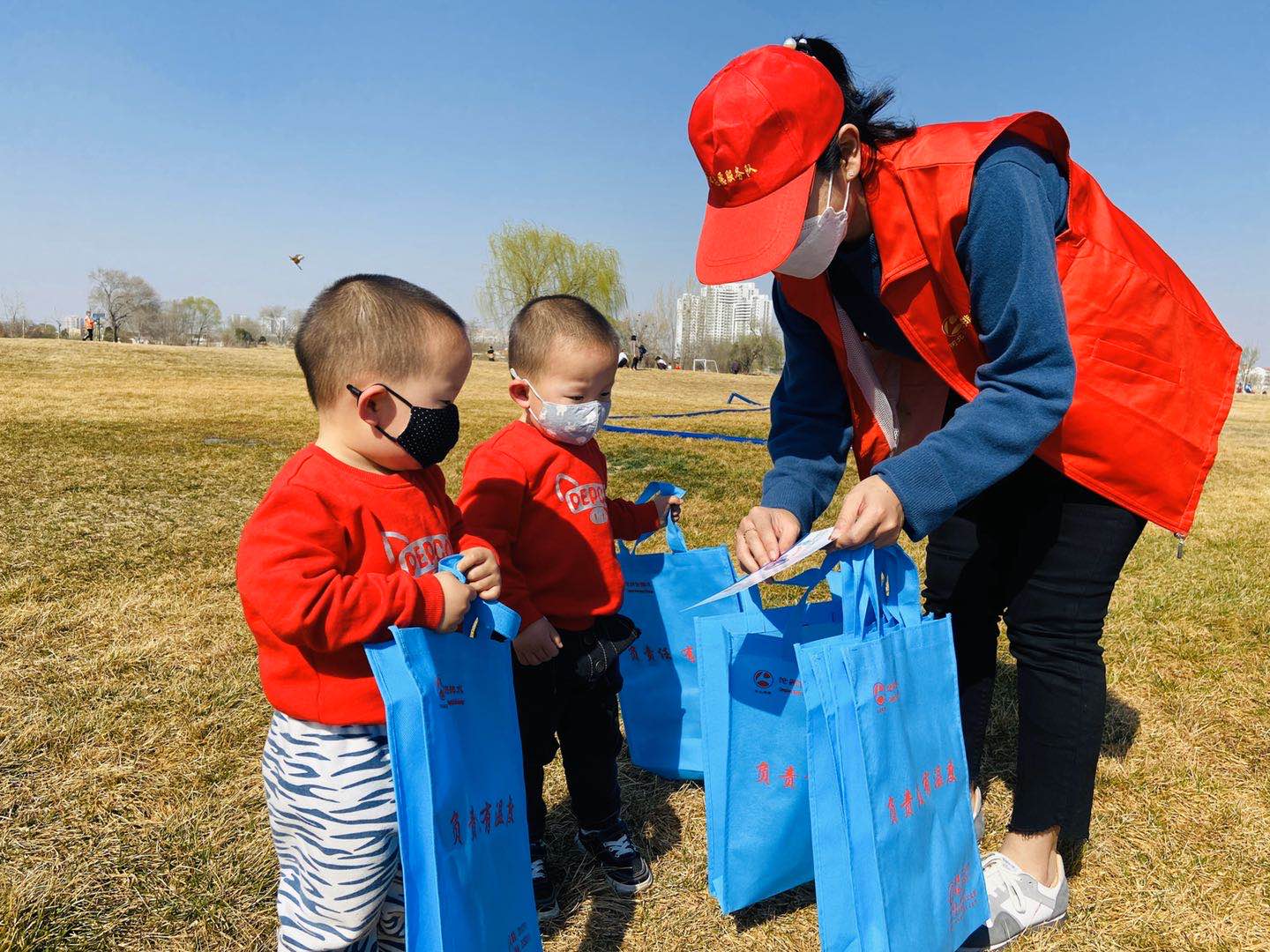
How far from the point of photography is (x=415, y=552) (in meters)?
1.38

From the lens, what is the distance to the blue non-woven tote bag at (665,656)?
2.37m

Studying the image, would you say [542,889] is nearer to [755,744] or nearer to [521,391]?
[755,744]

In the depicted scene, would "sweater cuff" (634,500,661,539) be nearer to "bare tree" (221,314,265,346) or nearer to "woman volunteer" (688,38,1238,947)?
"woman volunteer" (688,38,1238,947)

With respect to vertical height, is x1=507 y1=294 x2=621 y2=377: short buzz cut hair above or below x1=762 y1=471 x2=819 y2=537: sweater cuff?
above

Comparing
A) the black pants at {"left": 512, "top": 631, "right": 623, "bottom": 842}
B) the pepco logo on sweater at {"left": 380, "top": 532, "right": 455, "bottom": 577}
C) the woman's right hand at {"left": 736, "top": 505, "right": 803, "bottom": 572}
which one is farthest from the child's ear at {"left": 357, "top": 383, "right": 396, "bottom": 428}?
the black pants at {"left": 512, "top": 631, "right": 623, "bottom": 842}

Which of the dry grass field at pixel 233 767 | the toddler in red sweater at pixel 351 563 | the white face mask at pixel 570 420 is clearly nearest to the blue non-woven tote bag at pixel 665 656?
the dry grass field at pixel 233 767

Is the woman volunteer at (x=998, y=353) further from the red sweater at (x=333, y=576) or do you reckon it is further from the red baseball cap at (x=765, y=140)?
the red sweater at (x=333, y=576)

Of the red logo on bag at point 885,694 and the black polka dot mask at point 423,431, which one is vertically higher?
the black polka dot mask at point 423,431

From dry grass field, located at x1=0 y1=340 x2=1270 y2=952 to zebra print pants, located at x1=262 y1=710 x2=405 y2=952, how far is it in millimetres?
505

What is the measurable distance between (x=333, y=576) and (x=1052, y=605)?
4.64ft

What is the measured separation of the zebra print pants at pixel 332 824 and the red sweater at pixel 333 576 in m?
0.05

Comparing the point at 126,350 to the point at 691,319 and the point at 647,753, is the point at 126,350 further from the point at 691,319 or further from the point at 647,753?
the point at 691,319

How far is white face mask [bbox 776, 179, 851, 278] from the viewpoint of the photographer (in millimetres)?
1467

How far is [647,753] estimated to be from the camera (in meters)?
2.46
